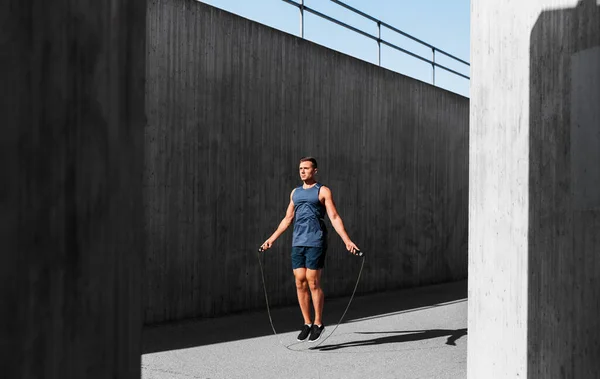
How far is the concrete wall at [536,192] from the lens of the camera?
448 cm

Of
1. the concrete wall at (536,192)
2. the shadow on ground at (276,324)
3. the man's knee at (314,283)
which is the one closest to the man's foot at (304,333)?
the shadow on ground at (276,324)

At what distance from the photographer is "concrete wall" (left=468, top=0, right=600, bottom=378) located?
14.7 feet

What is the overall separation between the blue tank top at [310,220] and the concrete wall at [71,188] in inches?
258

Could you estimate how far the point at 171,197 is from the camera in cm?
964

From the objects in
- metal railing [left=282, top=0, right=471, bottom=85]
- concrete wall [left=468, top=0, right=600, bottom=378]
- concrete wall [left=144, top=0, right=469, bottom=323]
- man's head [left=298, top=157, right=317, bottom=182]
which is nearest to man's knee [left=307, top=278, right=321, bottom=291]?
man's head [left=298, top=157, right=317, bottom=182]

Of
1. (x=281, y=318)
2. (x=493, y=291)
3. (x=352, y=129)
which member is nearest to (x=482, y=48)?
(x=493, y=291)

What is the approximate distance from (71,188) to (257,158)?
9.68 m

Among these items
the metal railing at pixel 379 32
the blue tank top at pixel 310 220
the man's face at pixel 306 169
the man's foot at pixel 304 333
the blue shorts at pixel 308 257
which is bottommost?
the man's foot at pixel 304 333

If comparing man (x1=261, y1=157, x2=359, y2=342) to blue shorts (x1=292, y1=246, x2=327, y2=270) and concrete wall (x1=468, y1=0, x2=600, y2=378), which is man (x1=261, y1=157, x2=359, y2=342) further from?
concrete wall (x1=468, y1=0, x2=600, y2=378)

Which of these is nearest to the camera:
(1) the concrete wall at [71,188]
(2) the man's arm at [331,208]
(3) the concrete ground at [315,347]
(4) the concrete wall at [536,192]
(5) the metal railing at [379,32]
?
(1) the concrete wall at [71,188]

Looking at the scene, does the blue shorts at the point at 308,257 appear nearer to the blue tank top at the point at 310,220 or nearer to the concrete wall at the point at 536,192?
the blue tank top at the point at 310,220

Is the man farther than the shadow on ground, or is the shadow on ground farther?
the shadow on ground

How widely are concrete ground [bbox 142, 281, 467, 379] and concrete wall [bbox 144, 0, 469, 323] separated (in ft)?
2.42

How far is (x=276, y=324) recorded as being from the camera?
958 cm
